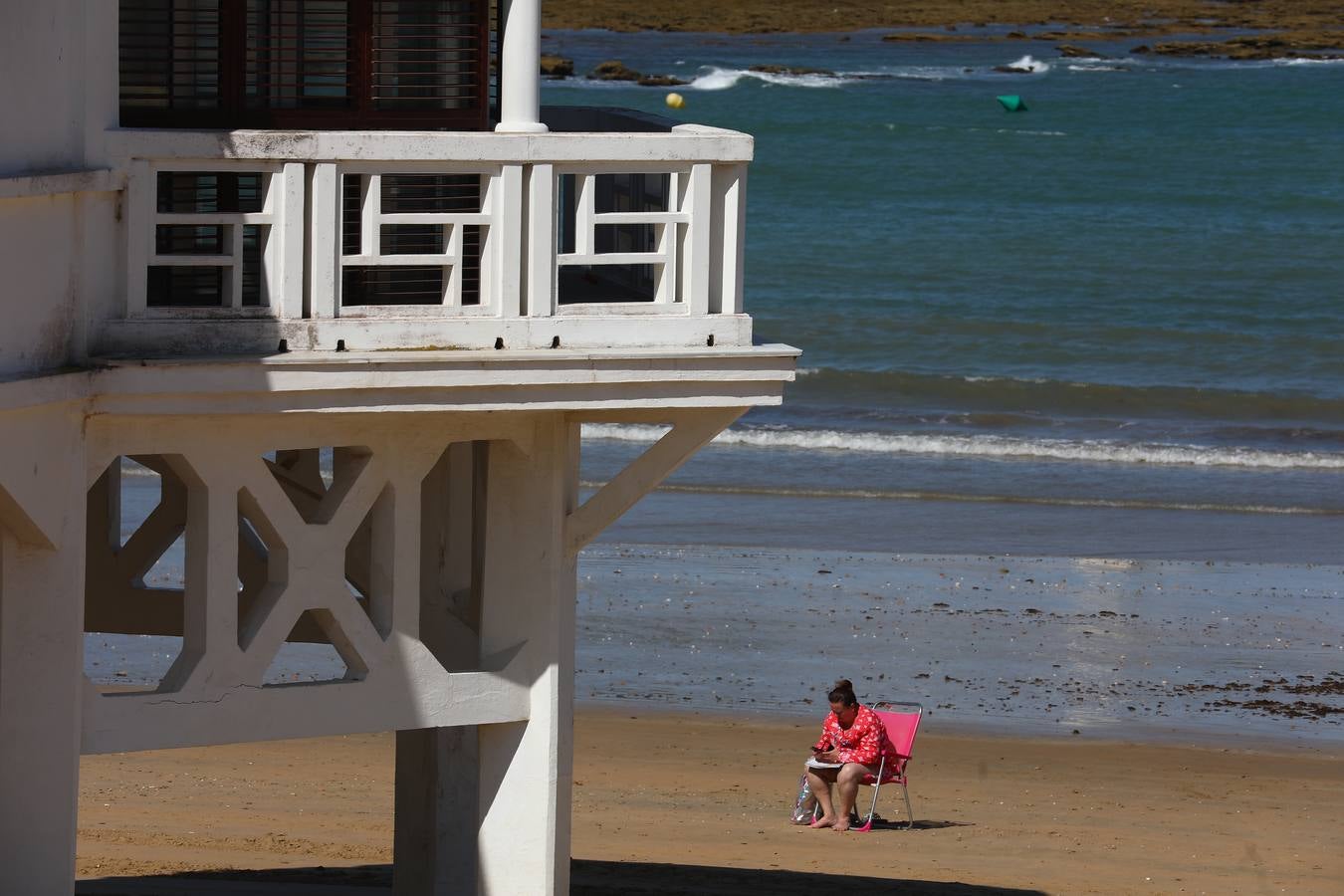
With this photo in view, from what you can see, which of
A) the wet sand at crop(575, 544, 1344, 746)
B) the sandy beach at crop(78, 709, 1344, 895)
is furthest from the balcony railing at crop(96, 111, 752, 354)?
the wet sand at crop(575, 544, 1344, 746)

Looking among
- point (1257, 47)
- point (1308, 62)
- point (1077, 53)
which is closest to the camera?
point (1308, 62)

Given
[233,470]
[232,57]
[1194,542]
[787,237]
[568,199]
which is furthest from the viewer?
[787,237]

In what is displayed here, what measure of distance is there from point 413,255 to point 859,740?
22.7 feet

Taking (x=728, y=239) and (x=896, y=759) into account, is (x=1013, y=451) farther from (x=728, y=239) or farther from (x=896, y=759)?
(x=728, y=239)

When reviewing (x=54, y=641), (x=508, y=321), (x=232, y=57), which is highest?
(x=232, y=57)

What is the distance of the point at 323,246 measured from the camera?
24.1 ft

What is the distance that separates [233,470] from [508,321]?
0.95 metres

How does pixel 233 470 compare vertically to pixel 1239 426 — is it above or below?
above

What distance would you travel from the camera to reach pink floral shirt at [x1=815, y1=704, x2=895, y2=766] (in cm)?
1388

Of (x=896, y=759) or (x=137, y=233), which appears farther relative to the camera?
(x=896, y=759)

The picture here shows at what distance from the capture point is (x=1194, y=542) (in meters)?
23.0

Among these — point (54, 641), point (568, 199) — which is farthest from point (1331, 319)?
point (54, 641)

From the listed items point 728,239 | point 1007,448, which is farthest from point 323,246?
point 1007,448

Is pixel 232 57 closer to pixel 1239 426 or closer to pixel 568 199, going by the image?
pixel 568 199
